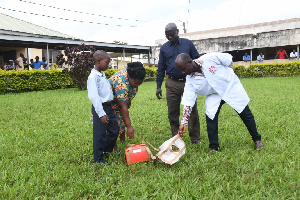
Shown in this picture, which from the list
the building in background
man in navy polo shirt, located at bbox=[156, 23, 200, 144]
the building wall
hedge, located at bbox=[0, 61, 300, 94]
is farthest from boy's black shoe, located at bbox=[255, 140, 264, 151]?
the building wall

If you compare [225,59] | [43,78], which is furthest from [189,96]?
[43,78]

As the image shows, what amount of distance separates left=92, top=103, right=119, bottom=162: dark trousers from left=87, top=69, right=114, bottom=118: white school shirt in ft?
0.58

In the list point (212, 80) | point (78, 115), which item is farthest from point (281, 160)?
point (78, 115)

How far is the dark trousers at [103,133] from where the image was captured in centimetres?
341

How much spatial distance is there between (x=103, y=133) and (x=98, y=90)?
578 millimetres

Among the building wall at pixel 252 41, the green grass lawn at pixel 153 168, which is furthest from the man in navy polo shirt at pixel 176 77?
the building wall at pixel 252 41

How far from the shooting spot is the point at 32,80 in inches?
578

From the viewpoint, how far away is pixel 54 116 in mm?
6891

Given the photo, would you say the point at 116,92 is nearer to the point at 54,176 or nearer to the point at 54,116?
the point at 54,176

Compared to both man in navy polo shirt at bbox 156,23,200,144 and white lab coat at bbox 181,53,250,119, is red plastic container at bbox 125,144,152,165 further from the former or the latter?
man in navy polo shirt at bbox 156,23,200,144

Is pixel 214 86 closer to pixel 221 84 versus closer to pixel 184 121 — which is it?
pixel 221 84

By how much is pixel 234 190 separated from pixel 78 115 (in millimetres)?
5199

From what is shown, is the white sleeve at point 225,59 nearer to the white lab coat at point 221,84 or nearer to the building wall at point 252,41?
the white lab coat at point 221,84

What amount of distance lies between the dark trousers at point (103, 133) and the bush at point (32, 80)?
1192 cm
